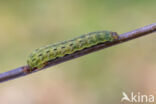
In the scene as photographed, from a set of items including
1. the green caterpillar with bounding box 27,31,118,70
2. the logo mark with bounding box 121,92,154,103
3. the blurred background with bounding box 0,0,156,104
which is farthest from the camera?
the blurred background with bounding box 0,0,156,104

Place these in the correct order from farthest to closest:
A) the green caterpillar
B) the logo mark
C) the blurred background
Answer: the blurred background < the logo mark < the green caterpillar

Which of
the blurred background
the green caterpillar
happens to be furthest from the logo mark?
the green caterpillar

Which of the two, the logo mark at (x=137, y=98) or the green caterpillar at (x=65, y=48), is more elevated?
the green caterpillar at (x=65, y=48)

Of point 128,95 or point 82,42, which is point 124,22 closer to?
point 128,95

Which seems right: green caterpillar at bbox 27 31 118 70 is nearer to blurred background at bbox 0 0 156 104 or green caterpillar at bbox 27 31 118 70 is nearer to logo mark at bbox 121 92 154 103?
logo mark at bbox 121 92 154 103

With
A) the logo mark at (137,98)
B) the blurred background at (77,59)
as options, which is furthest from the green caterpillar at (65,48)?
the blurred background at (77,59)

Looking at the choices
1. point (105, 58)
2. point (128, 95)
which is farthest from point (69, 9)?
point (128, 95)

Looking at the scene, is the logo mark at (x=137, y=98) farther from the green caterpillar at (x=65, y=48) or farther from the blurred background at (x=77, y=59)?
the green caterpillar at (x=65, y=48)
